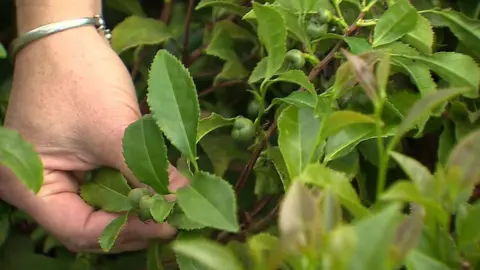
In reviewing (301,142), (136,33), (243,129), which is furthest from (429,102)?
(136,33)

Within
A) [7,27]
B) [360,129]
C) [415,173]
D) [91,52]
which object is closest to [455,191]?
[415,173]

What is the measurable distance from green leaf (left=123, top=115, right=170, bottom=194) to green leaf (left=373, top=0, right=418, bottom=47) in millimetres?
227

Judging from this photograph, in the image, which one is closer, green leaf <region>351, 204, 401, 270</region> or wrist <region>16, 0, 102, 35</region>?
green leaf <region>351, 204, 401, 270</region>

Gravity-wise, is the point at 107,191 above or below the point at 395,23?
below

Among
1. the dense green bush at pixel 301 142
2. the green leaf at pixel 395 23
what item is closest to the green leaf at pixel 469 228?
the dense green bush at pixel 301 142

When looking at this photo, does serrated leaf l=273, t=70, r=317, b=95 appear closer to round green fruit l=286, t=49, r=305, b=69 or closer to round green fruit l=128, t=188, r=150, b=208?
round green fruit l=286, t=49, r=305, b=69

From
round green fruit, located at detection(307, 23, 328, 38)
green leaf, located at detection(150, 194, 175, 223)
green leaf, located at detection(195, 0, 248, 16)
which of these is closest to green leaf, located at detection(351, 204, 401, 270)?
green leaf, located at detection(150, 194, 175, 223)

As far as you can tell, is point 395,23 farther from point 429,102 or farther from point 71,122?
point 71,122

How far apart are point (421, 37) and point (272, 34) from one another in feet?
0.49

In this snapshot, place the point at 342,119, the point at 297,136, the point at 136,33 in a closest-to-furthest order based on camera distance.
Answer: the point at 342,119 < the point at 297,136 < the point at 136,33

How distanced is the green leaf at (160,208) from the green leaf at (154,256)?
103mm

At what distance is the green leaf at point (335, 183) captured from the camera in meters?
0.45

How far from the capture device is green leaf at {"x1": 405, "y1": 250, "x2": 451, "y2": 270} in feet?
1.41

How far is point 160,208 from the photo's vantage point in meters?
0.57
